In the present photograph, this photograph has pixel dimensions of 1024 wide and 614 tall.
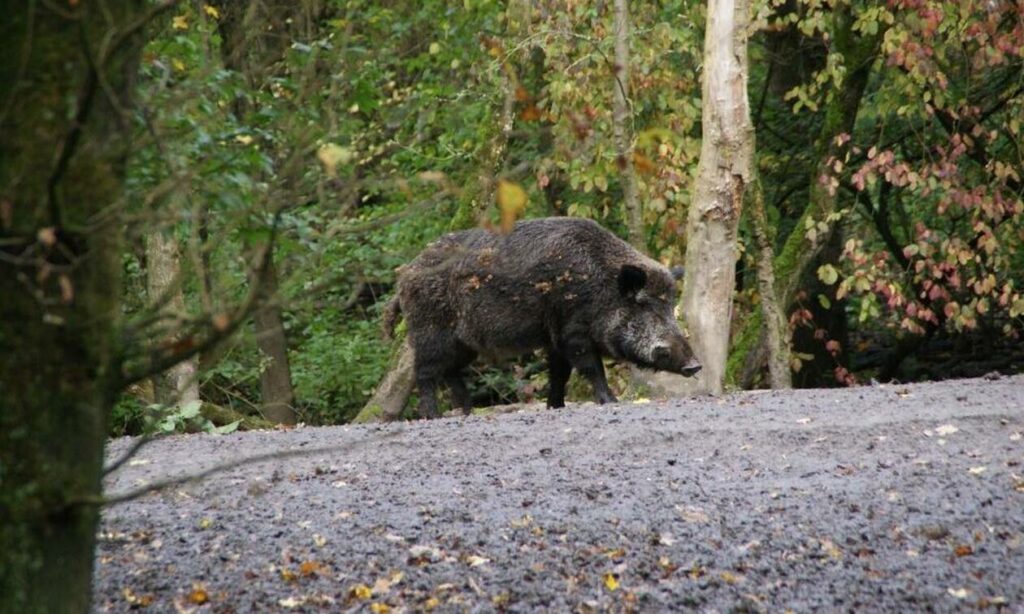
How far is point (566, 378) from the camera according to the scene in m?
11.8

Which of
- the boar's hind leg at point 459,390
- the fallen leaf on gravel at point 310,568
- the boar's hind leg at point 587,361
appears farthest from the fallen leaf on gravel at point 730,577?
the boar's hind leg at point 459,390

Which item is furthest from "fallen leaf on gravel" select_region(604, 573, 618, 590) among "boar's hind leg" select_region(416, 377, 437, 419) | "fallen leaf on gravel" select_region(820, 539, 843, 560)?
"boar's hind leg" select_region(416, 377, 437, 419)

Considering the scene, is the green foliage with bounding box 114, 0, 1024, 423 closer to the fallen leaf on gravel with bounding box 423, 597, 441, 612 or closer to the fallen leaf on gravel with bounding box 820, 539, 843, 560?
the fallen leaf on gravel with bounding box 423, 597, 441, 612

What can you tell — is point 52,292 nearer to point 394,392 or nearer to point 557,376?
point 557,376

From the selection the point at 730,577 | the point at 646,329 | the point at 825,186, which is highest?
the point at 825,186

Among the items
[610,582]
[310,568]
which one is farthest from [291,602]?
[610,582]

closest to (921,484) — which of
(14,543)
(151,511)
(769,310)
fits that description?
(151,511)

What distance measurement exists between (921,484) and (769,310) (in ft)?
20.8

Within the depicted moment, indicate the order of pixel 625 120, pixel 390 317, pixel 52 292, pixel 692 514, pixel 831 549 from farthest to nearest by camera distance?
pixel 625 120
pixel 390 317
pixel 692 514
pixel 831 549
pixel 52 292

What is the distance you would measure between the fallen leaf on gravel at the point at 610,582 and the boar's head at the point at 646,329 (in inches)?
220

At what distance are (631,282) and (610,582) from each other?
5898 millimetres

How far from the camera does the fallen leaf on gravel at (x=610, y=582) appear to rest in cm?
556

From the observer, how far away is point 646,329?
442 inches

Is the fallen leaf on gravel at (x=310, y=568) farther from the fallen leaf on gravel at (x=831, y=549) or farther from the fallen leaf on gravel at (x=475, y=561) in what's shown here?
the fallen leaf on gravel at (x=831, y=549)
